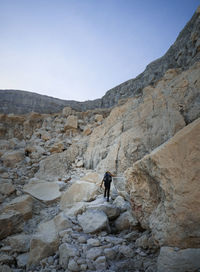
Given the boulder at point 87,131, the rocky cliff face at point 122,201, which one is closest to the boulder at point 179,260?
the rocky cliff face at point 122,201

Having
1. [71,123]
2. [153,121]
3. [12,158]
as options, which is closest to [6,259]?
[153,121]

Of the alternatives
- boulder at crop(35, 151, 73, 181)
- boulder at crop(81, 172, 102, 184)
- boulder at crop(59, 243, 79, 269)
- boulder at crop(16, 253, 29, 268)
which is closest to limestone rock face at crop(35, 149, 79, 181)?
boulder at crop(35, 151, 73, 181)

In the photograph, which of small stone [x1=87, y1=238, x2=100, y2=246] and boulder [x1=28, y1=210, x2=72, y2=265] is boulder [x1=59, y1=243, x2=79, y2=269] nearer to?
small stone [x1=87, y1=238, x2=100, y2=246]

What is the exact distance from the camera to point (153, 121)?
6.51 m

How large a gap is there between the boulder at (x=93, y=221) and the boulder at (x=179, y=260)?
1.80 meters

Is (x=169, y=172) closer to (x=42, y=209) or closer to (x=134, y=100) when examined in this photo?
(x=42, y=209)

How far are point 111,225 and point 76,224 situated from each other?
38.8 inches

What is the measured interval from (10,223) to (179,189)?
5.22 meters

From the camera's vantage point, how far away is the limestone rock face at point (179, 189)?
2283mm

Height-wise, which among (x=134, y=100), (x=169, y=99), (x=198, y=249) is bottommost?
(x=198, y=249)

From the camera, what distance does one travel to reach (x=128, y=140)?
7270 millimetres

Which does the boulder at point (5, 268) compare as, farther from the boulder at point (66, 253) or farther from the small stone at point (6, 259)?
the boulder at point (66, 253)

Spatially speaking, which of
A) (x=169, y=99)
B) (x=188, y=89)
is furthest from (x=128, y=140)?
(x=188, y=89)

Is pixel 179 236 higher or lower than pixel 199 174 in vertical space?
lower
